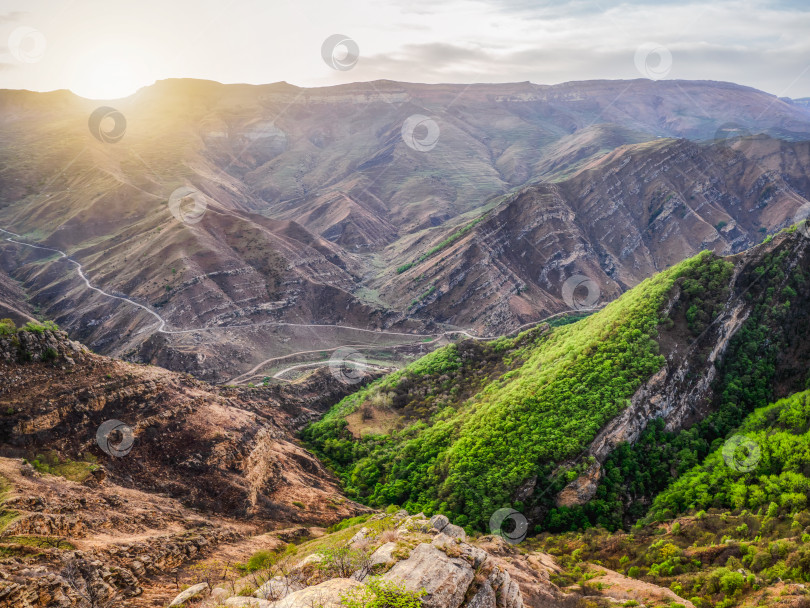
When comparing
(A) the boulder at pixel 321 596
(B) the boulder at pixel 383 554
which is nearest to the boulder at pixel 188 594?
(A) the boulder at pixel 321 596

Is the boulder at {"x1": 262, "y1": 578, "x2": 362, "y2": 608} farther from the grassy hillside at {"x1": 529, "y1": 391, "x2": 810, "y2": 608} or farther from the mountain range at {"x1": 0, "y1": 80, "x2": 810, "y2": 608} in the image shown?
the grassy hillside at {"x1": 529, "y1": 391, "x2": 810, "y2": 608}

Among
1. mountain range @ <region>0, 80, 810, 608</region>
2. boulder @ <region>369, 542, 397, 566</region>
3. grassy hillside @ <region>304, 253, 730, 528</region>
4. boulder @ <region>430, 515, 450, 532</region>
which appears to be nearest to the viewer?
boulder @ <region>369, 542, 397, 566</region>

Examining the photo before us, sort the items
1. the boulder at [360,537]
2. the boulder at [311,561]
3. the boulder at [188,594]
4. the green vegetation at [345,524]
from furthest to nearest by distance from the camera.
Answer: the green vegetation at [345,524], the boulder at [360,537], the boulder at [311,561], the boulder at [188,594]

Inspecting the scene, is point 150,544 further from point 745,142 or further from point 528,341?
point 745,142

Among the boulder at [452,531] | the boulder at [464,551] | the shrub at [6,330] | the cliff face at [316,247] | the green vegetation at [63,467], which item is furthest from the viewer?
the cliff face at [316,247]

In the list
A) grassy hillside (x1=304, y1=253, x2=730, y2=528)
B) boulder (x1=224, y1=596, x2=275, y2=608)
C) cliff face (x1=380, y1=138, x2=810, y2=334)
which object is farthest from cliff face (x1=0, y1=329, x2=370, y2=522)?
cliff face (x1=380, y1=138, x2=810, y2=334)

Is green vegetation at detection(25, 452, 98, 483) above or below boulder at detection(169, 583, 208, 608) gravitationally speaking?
above

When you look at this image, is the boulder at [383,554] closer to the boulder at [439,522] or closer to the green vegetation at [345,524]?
the boulder at [439,522]
